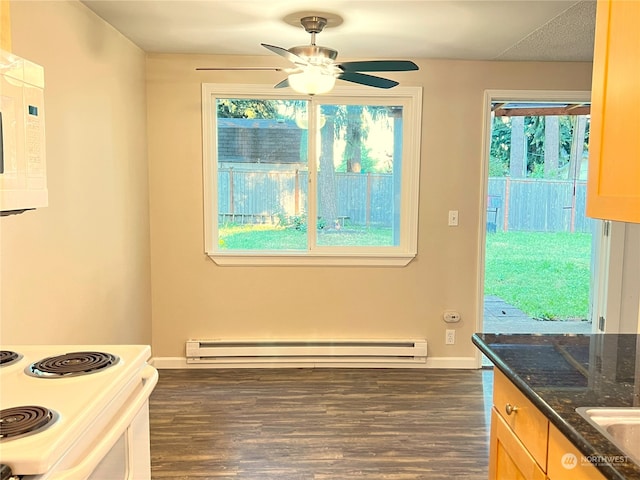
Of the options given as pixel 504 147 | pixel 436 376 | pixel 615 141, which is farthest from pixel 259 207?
pixel 504 147

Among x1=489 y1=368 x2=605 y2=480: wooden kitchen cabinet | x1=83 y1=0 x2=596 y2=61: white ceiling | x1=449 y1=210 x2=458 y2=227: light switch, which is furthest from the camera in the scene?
x1=449 y1=210 x2=458 y2=227: light switch

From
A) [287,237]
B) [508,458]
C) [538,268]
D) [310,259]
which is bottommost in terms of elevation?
[538,268]

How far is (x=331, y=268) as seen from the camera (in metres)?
3.81

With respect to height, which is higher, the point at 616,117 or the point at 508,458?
the point at 616,117

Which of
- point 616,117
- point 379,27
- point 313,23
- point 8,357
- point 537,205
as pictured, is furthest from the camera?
point 537,205

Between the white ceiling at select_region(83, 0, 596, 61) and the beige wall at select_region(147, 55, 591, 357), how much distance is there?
177mm

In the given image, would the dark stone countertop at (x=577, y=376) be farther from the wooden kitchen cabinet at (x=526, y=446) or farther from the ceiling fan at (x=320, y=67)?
the ceiling fan at (x=320, y=67)

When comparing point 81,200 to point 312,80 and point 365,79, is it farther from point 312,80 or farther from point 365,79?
point 365,79

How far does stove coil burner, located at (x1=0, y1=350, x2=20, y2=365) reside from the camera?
1388 mm

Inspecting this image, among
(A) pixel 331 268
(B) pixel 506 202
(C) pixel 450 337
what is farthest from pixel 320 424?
(B) pixel 506 202

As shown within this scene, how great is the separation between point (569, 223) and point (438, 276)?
3516mm

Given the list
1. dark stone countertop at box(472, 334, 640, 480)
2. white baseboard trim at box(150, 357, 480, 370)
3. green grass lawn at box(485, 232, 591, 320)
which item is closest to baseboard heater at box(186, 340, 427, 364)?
white baseboard trim at box(150, 357, 480, 370)

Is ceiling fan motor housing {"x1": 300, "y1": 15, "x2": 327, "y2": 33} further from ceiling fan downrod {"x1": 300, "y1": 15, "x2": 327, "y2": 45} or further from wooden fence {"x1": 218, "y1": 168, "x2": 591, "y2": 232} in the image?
wooden fence {"x1": 218, "y1": 168, "x2": 591, "y2": 232}

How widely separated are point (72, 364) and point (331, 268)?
102 inches
